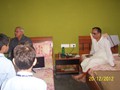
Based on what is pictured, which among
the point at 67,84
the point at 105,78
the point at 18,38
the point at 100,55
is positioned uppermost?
the point at 18,38

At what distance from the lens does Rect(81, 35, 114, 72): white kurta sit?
175 inches

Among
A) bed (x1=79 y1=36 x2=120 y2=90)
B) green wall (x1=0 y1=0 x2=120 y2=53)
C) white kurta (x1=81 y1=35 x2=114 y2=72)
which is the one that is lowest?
bed (x1=79 y1=36 x2=120 y2=90)

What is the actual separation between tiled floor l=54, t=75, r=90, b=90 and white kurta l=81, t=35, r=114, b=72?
349mm

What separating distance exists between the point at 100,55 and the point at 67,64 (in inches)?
39.5

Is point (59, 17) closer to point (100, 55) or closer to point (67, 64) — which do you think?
point (67, 64)

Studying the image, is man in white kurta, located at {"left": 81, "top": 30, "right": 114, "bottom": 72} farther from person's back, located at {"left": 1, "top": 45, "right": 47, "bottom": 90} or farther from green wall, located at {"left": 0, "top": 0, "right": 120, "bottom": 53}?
person's back, located at {"left": 1, "top": 45, "right": 47, "bottom": 90}

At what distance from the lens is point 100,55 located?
15.3 ft

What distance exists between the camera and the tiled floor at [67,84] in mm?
4406

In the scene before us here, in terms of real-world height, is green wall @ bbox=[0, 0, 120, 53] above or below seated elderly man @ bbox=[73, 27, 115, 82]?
above

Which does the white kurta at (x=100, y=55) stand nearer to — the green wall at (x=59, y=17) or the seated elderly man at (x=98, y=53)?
the seated elderly man at (x=98, y=53)

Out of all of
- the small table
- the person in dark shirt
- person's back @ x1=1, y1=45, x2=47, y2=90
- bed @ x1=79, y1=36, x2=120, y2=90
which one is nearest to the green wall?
the small table

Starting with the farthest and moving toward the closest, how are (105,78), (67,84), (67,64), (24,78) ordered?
(67,64), (67,84), (105,78), (24,78)

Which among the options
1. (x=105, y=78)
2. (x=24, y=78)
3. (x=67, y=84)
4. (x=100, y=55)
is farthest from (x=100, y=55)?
(x=24, y=78)

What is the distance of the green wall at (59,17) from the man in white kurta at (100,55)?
83 cm
